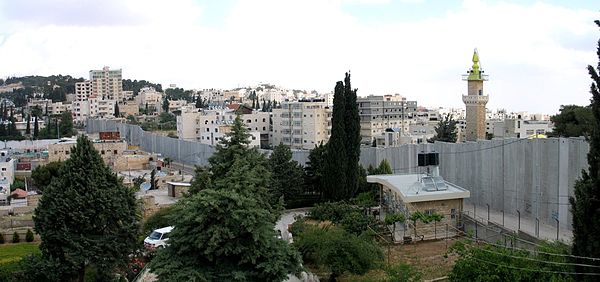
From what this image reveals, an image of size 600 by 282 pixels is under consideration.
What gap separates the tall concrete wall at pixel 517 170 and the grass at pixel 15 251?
15.5m

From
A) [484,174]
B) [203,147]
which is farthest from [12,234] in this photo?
[203,147]

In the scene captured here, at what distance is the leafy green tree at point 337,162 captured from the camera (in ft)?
82.0

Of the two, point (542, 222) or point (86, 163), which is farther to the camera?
point (542, 222)

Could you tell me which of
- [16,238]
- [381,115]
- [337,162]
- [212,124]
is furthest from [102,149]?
[337,162]

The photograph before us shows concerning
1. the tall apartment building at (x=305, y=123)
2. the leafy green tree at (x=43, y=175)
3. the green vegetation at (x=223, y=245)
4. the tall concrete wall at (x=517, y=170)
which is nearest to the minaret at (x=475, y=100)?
the tall apartment building at (x=305, y=123)

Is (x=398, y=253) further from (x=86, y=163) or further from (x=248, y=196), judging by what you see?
(x=86, y=163)

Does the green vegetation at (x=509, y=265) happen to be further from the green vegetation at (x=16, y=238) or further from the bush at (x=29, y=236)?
the green vegetation at (x=16, y=238)

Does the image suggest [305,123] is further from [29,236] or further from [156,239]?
[156,239]

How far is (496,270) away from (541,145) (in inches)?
297

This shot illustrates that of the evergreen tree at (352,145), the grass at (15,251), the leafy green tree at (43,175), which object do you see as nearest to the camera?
the grass at (15,251)

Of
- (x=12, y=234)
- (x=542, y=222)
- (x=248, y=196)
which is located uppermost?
(x=248, y=196)

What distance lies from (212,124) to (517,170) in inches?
2078

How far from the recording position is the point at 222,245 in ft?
39.0

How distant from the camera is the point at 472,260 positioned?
1217 centimetres
